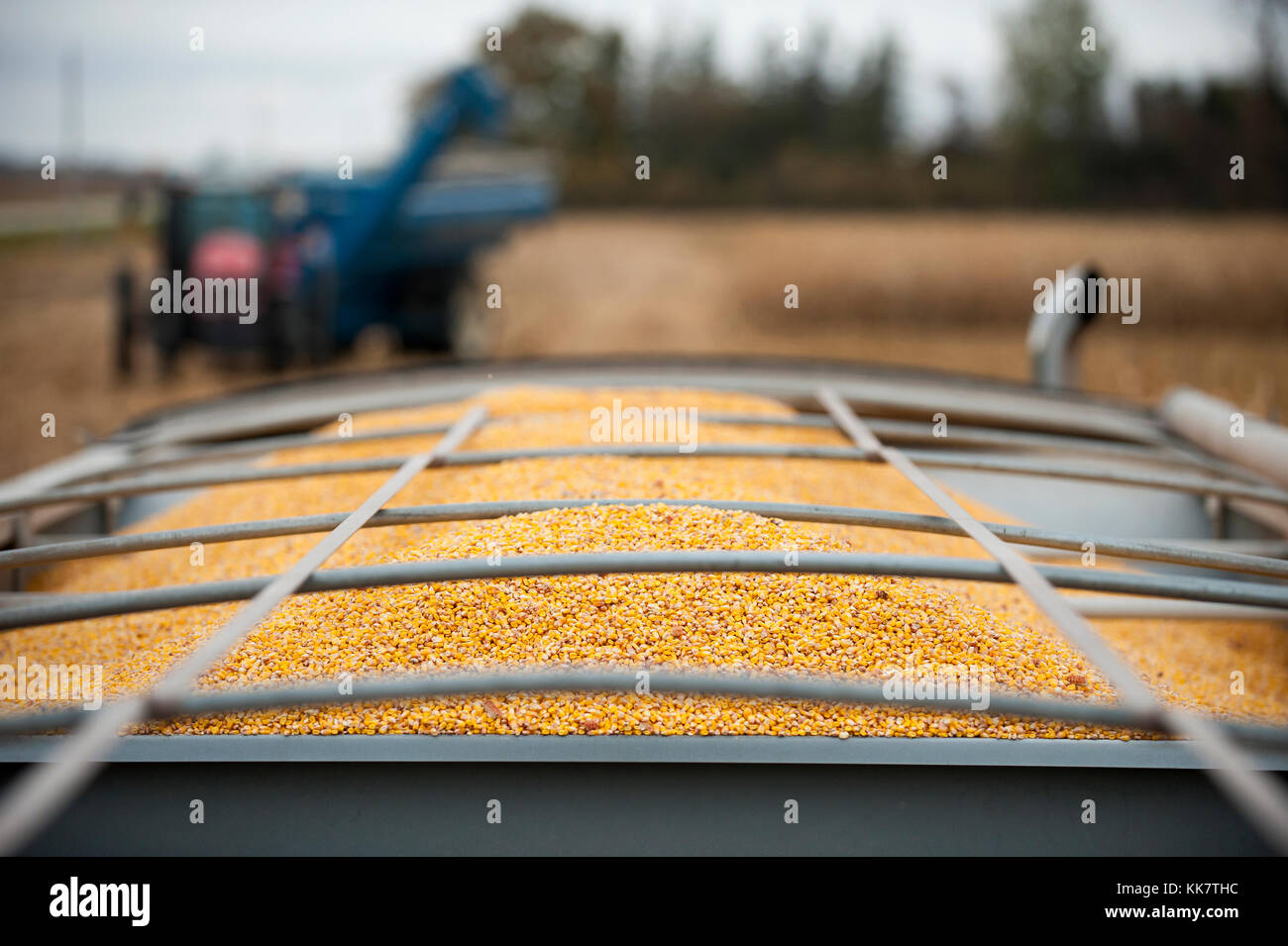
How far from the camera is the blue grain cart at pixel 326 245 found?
880 centimetres

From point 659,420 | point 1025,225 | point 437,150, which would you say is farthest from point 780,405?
point 1025,225

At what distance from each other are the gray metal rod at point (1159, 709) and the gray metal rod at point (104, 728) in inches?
32.6

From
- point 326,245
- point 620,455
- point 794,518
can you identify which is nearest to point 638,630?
point 794,518

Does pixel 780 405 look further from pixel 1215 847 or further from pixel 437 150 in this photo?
pixel 437 150

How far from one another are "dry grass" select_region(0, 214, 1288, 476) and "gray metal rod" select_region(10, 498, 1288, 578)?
19.6 feet

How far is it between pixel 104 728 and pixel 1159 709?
0.91 meters

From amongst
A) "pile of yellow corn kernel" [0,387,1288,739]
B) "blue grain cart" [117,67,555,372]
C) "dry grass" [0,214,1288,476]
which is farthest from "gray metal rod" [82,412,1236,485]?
"blue grain cart" [117,67,555,372]

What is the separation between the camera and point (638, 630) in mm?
1487

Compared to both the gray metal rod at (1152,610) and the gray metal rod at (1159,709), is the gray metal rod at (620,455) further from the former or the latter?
the gray metal rod at (1159,709)

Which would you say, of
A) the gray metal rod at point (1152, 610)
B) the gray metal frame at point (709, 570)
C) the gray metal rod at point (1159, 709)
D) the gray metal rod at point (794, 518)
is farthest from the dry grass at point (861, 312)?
the gray metal rod at point (1159, 709)

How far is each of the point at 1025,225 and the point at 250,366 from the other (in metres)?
13.3

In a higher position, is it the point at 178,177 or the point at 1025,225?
the point at 1025,225

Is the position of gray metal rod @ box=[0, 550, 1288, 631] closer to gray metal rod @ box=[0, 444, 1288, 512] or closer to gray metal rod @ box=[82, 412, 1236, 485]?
→ gray metal rod @ box=[0, 444, 1288, 512]

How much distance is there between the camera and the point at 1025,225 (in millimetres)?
18047
